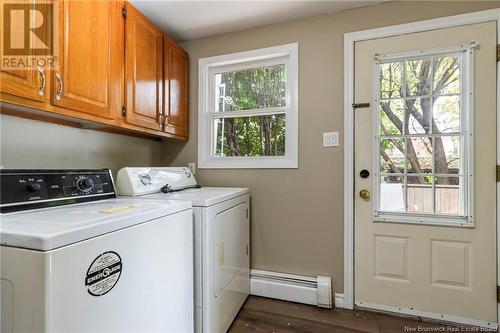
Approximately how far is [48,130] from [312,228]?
6.30 feet

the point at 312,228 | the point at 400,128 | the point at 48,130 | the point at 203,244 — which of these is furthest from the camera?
the point at 312,228

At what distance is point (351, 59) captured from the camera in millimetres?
1839

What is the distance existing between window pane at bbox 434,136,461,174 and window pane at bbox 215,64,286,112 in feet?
3.82

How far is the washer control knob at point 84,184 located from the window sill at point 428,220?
6.12 ft

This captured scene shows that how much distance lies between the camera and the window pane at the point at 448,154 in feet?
5.39

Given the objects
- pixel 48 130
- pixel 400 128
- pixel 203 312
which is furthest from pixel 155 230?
pixel 400 128

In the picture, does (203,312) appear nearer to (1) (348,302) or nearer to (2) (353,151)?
(1) (348,302)

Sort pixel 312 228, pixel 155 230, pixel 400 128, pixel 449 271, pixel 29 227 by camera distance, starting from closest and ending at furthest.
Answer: pixel 29 227 → pixel 155 230 → pixel 449 271 → pixel 400 128 → pixel 312 228

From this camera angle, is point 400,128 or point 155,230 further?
point 400,128

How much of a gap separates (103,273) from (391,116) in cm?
194

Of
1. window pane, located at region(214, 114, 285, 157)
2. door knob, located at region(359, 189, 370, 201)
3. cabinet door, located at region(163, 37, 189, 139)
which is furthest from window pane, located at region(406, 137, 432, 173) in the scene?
cabinet door, located at region(163, 37, 189, 139)

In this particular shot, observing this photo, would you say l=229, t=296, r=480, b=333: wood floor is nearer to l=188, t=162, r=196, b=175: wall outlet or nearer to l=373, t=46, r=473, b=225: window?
l=373, t=46, r=473, b=225: window

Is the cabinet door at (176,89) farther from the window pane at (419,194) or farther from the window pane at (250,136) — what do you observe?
the window pane at (419,194)

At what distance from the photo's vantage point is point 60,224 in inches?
30.0
